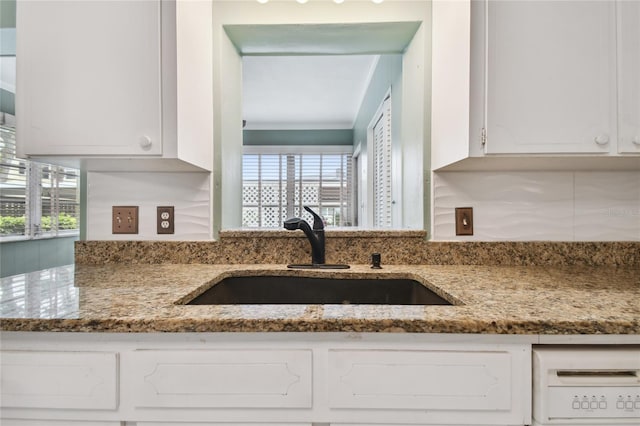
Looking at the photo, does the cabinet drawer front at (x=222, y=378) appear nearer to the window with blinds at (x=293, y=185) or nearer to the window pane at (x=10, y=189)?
the window pane at (x=10, y=189)

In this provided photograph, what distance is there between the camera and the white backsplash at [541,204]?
1.27 m

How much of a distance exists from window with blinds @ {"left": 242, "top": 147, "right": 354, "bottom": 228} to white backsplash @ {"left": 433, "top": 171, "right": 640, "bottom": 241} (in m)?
3.93

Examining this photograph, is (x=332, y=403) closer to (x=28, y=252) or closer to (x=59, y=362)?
(x=59, y=362)

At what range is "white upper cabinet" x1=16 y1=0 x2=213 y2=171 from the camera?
101 cm

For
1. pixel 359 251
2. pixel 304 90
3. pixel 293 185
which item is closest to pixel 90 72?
pixel 359 251

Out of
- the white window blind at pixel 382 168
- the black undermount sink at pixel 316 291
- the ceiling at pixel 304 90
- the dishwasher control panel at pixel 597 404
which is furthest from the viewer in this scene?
the ceiling at pixel 304 90

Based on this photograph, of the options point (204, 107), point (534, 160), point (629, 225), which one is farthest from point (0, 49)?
point (629, 225)

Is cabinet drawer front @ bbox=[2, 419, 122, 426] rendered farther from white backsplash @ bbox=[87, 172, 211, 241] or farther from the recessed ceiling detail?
the recessed ceiling detail

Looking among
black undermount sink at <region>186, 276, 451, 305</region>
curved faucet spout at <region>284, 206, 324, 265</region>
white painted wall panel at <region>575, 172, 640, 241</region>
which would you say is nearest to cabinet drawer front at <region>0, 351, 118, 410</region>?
black undermount sink at <region>186, 276, 451, 305</region>

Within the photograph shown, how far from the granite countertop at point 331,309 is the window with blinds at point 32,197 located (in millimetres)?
2681

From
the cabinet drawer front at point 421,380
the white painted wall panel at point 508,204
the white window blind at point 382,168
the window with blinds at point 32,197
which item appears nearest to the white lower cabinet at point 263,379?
the cabinet drawer front at point 421,380

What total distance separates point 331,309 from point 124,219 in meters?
1.05

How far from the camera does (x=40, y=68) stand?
1015 millimetres

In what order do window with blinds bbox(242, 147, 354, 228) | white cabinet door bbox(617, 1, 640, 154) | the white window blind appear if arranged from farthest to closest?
window with blinds bbox(242, 147, 354, 228) → the white window blind → white cabinet door bbox(617, 1, 640, 154)
